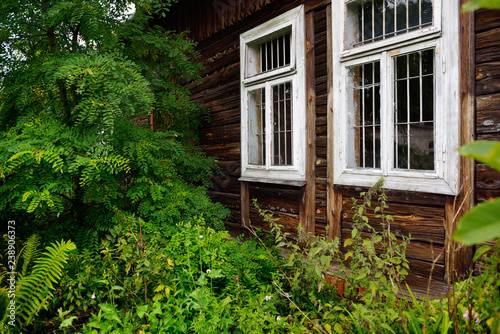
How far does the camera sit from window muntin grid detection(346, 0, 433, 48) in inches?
129

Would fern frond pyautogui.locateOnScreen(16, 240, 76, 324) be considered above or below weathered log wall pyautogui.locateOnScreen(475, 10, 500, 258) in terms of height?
below

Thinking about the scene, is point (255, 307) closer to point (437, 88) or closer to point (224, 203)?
point (437, 88)

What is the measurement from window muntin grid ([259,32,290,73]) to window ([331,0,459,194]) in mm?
1015

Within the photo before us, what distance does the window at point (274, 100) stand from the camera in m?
4.51

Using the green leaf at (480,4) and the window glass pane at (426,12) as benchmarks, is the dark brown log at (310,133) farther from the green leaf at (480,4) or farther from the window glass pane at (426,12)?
the green leaf at (480,4)

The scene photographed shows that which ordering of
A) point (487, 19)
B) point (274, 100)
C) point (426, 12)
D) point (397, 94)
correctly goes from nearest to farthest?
point (487, 19), point (426, 12), point (397, 94), point (274, 100)

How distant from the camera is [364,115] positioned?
3.85 m

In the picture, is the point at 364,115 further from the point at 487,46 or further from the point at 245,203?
the point at 245,203

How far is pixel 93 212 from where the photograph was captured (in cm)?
363

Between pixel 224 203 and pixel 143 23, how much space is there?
9.57 ft

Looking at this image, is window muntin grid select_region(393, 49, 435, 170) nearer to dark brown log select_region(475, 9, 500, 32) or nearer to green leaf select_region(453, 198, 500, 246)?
dark brown log select_region(475, 9, 500, 32)

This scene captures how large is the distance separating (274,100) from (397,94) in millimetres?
1843

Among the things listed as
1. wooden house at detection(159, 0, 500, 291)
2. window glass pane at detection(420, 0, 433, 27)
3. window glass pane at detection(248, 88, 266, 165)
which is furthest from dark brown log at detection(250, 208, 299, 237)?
window glass pane at detection(420, 0, 433, 27)

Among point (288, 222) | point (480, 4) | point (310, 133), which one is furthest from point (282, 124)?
point (480, 4)
